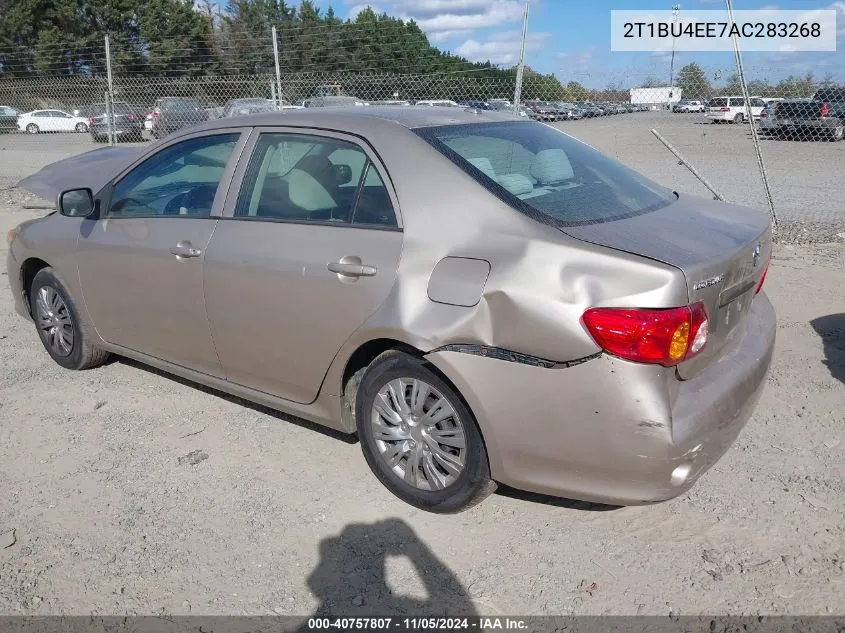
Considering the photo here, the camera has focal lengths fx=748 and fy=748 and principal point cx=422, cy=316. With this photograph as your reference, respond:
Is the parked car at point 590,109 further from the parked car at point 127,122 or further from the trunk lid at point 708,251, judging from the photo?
the trunk lid at point 708,251

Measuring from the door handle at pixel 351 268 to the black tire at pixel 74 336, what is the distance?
2.15 m

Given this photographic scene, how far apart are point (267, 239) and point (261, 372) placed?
2.17 ft

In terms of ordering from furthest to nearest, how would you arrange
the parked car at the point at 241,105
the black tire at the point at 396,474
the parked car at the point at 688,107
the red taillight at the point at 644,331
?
the parked car at the point at 688,107 → the parked car at the point at 241,105 → the black tire at the point at 396,474 → the red taillight at the point at 644,331

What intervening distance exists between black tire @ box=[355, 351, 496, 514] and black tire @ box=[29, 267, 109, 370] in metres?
2.19

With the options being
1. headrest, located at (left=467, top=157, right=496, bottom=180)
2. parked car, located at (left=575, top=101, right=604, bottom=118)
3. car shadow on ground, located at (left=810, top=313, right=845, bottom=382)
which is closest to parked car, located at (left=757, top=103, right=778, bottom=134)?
parked car, located at (left=575, top=101, right=604, bottom=118)

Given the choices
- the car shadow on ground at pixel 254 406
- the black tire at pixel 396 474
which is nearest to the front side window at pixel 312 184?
the black tire at pixel 396 474

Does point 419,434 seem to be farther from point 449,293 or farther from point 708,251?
point 708,251

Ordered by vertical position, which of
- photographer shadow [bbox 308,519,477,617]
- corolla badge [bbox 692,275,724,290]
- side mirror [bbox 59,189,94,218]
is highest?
side mirror [bbox 59,189,94,218]

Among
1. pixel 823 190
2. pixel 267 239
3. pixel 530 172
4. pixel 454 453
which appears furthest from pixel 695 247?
pixel 823 190

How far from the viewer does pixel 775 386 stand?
14.5 ft

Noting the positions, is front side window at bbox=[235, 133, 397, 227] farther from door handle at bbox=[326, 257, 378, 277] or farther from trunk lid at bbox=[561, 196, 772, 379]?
trunk lid at bbox=[561, 196, 772, 379]

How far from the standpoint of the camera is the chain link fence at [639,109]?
11.2 metres

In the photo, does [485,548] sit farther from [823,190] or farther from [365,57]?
[365,57]

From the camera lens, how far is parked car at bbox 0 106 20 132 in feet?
97.9
